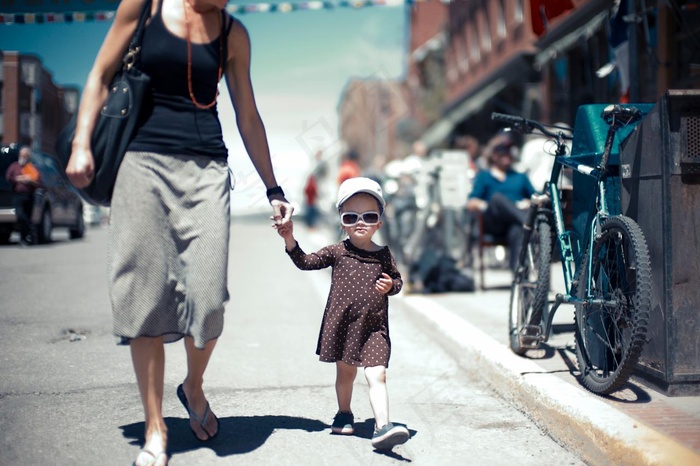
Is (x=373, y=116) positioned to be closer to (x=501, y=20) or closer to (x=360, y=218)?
(x=501, y=20)

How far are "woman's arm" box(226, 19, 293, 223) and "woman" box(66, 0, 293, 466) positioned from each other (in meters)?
0.14

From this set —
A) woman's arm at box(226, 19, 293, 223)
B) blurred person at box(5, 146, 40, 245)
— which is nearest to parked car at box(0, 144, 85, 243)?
blurred person at box(5, 146, 40, 245)

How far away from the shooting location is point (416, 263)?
32.5 ft

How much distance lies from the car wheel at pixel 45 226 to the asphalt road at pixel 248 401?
9.75m

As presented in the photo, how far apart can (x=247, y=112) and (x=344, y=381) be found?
4.28 feet

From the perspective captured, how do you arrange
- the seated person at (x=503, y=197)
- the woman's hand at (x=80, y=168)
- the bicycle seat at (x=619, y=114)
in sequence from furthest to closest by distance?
the seated person at (x=503, y=197) → the bicycle seat at (x=619, y=114) → the woman's hand at (x=80, y=168)

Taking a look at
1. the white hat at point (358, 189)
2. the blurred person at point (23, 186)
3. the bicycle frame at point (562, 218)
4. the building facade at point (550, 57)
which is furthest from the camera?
the blurred person at point (23, 186)

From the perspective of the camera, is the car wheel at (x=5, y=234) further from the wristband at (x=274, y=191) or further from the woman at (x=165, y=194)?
the woman at (x=165, y=194)

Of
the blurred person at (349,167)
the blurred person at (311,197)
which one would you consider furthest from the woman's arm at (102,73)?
the blurred person at (311,197)

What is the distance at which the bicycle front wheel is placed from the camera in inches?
153

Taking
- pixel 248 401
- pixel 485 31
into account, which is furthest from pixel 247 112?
pixel 485 31

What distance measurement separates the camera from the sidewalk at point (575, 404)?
340 cm

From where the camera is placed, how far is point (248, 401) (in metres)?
4.68

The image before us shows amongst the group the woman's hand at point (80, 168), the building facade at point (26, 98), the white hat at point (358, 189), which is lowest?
the white hat at point (358, 189)
